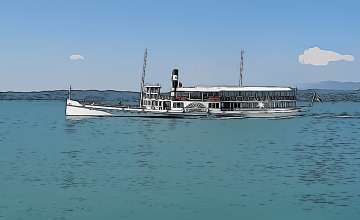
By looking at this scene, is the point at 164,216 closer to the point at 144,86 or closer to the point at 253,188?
the point at 253,188

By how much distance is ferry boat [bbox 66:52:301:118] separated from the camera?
115 meters

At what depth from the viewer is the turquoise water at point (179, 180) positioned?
98.9 ft

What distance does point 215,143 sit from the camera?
70.9 metres

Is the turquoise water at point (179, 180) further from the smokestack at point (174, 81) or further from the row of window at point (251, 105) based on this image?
the smokestack at point (174, 81)

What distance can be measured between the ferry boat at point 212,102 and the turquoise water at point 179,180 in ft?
137

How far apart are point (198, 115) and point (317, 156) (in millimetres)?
60117

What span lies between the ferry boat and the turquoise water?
4189cm

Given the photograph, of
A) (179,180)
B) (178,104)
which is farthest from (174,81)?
(179,180)

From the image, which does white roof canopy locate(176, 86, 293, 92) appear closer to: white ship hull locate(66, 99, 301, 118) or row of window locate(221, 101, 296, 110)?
row of window locate(221, 101, 296, 110)

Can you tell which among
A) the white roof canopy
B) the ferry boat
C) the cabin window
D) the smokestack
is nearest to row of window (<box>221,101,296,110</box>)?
the ferry boat

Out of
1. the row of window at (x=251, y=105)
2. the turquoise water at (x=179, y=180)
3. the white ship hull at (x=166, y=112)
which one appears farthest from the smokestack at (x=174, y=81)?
the turquoise water at (x=179, y=180)

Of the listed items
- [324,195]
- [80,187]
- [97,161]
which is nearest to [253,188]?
[324,195]

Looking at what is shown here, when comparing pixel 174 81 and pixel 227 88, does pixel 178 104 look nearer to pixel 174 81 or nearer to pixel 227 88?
pixel 174 81

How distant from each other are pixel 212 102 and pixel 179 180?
76183mm
